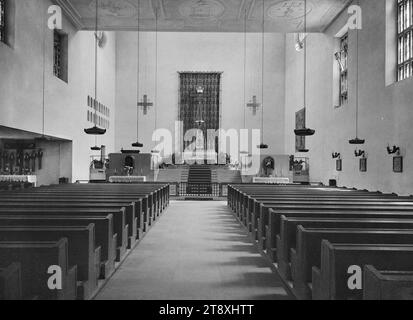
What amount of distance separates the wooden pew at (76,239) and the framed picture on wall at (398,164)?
8.93 m

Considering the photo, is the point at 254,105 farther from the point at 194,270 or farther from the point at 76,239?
the point at 76,239

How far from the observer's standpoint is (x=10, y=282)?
1.84m

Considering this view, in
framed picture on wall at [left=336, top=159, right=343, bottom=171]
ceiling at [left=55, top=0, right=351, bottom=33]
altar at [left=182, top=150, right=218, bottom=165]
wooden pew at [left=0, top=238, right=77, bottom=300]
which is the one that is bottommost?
wooden pew at [left=0, top=238, right=77, bottom=300]

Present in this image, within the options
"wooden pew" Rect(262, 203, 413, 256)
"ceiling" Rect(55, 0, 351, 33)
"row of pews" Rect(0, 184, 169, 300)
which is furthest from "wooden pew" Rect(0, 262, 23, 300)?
"ceiling" Rect(55, 0, 351, 33)

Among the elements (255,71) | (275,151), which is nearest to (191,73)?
(255,71)

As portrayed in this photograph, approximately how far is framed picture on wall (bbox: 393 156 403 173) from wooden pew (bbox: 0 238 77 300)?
31.0 ft

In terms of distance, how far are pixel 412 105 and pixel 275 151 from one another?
571 inches

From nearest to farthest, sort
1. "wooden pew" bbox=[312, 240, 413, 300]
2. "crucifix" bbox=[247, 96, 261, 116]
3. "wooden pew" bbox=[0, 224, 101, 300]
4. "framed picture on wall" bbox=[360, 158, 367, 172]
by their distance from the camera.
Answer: "wooden pew" bbox=[312, 240, 413, 300]
"wooden pew" bbox=[0, 224, 101, 300]
"framed picture on wall" bbox=[360, 158, 367, 172]
"crucifix" bbox=[247, 96, 261, 116]

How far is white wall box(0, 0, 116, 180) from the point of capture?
32.3ft

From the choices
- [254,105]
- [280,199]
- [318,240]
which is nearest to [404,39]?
→ [280,199]

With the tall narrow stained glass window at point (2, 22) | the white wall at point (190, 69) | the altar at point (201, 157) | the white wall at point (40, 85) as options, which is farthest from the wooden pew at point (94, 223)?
the white wall at point (190, 69)

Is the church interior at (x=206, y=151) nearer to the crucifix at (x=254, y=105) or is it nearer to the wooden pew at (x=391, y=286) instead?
the wooden pew at (x=391, y=286)

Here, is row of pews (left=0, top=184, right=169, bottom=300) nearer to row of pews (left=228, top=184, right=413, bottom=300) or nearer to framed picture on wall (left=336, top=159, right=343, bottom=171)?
row of pews (left=228, top=184, right=413, bottom=300)

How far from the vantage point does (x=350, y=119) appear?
44.6ft
